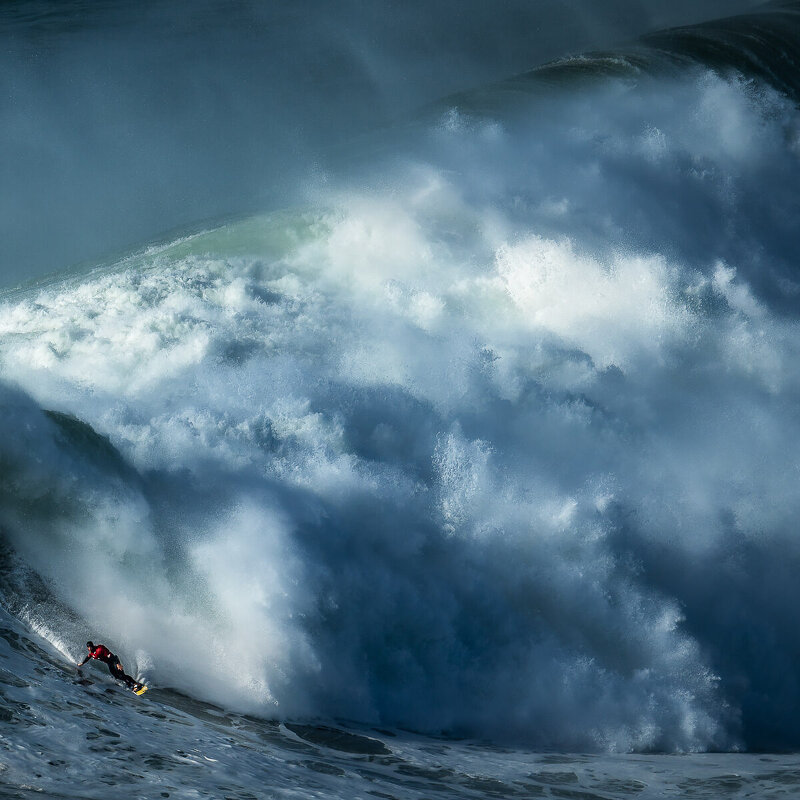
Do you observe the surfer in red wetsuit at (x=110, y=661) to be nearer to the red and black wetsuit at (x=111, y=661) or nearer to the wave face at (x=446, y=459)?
the red and black wetsuit at (x=111, y=661)

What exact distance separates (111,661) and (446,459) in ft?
13.6

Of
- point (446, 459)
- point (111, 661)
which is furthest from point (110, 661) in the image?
point (446, 459)

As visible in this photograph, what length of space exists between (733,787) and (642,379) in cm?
552

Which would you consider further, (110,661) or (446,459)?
(446,459)

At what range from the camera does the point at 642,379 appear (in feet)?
41.0

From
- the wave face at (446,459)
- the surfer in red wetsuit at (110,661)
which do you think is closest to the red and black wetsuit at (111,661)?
the surfer in red wetsuit at (110,661)

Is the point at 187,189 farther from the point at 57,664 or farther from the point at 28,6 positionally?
the point at 57,664

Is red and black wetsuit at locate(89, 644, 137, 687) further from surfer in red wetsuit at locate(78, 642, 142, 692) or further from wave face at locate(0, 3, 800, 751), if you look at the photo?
wave face at locate(0, 3, 800, 751)

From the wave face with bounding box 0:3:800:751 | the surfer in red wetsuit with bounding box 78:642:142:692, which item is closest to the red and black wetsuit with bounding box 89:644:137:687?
the surfer in red wetsuit with bounding box 78:642:142:692

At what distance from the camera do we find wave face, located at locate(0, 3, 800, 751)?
9492 millimetres

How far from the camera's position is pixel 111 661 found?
8617mm

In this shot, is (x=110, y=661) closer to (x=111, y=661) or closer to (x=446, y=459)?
(x=111, y=661)

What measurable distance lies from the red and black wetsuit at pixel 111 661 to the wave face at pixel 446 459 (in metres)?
0.48

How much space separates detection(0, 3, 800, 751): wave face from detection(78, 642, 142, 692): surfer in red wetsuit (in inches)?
18.1
